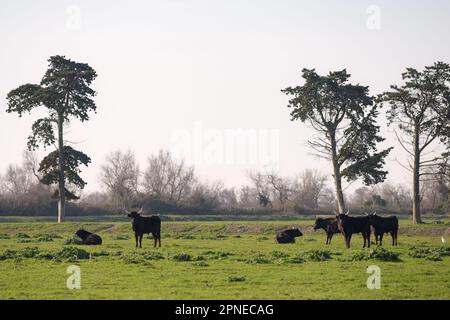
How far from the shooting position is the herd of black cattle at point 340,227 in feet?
125

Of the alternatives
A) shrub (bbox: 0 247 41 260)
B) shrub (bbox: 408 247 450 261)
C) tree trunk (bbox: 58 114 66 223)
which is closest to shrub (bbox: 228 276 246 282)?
shrub (bbox: 408 247 450 261)

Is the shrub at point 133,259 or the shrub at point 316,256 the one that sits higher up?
the shrub at point 316,256

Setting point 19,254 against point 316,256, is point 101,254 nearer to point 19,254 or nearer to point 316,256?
point 19,254

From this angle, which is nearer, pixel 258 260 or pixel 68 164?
pixel 258 260

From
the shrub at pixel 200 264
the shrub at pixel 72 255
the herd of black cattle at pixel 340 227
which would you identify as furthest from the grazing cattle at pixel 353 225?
the shrub at pixel 72 255

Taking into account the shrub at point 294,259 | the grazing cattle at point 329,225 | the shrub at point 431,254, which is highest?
the grazing cattle at point 329,225

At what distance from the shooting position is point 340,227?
127 ft

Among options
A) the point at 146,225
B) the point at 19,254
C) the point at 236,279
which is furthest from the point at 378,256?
the point at 146,225

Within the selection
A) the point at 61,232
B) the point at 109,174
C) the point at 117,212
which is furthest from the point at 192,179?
the point at 61,232

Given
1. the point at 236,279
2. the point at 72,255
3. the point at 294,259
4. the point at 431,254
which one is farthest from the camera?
the point at 72,255

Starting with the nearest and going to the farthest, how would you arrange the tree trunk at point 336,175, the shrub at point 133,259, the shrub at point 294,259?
the shrub at point 294,259 → the shrub at point 133,259 → the tree trunk at point 336,175

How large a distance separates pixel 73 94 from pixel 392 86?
101 feet

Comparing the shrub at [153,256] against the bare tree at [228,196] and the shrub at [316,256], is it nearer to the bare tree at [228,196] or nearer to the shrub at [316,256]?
the shrub at [316,256]

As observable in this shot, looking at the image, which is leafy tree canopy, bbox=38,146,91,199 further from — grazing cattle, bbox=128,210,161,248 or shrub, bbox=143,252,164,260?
shrub, bbox=143,252,164,260
